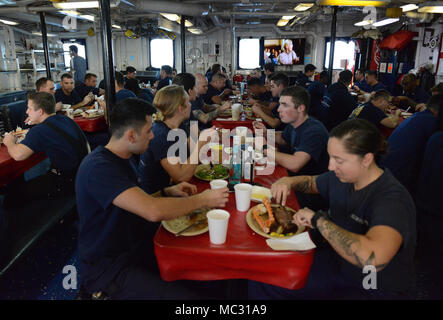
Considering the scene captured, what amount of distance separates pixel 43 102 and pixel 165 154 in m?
1.50

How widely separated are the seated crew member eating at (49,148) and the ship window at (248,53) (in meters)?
13.3

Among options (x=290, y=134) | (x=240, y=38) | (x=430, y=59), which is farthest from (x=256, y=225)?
(x=240, y=38)

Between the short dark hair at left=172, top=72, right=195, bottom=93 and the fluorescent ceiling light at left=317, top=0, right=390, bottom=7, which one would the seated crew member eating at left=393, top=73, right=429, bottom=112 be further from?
the short dark hair at left=172, top=72, right=195, bottom=93

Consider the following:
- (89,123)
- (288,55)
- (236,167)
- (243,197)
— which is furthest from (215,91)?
(288,55)

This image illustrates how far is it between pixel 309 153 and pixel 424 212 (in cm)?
105

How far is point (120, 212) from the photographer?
5.70 feet

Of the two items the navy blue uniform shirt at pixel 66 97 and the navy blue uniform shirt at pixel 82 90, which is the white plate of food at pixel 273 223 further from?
the navy blue uniform shirt at pixel 82 90

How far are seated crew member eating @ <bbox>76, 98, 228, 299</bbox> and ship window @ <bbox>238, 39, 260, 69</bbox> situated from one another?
14276mm

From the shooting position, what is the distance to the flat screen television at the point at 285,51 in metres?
14.5

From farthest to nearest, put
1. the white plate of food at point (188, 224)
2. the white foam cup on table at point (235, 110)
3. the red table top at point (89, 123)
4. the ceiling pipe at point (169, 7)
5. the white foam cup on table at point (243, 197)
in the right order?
the ceiling pipe at point (169, 7) → the red table top at point (89, 123) → the white foam cup on table at point (235, 110) → the white foam cup on table at point (243, 197) → the white plate of food at point (188, 224)

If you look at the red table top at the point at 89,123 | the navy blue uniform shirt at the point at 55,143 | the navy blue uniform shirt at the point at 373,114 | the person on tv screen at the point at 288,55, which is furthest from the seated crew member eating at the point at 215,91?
the person on tv screen at the point at 288,55

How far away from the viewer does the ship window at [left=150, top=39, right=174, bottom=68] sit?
53.2ft

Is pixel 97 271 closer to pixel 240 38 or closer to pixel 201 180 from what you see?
pixel 201 180

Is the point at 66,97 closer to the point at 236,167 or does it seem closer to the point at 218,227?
the point at 236,167
